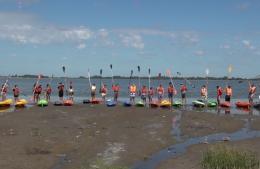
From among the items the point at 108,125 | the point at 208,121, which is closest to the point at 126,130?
the point at 108,125

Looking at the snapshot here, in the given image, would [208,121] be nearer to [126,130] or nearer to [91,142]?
[126,130]

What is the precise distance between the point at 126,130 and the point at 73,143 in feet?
18.5

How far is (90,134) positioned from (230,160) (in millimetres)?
12322

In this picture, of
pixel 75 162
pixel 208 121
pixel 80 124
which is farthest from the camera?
pixel 208 121

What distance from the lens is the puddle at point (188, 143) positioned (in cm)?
2091

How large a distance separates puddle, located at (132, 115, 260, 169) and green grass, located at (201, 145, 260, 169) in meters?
4.44

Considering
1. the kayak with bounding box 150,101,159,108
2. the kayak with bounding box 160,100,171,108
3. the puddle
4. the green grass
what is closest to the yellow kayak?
the kayak with bounding box 160,100,171,108

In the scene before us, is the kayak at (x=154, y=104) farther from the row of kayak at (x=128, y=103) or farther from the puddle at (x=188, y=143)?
the puddle at (x=188, y=143)

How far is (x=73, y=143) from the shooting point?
78.3ft

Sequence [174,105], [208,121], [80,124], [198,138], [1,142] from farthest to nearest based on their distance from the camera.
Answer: [174,105], [208,121], [80,124], [198,138], [1,142]

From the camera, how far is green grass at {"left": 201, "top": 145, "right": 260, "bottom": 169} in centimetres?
1559

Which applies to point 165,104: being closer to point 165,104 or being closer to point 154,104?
point 165,104

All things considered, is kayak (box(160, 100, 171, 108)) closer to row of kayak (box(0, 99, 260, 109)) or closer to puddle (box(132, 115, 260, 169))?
row of kayak (box(0, 99, 260, 109))

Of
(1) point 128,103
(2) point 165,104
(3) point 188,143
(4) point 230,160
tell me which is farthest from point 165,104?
(4) point 230,160
